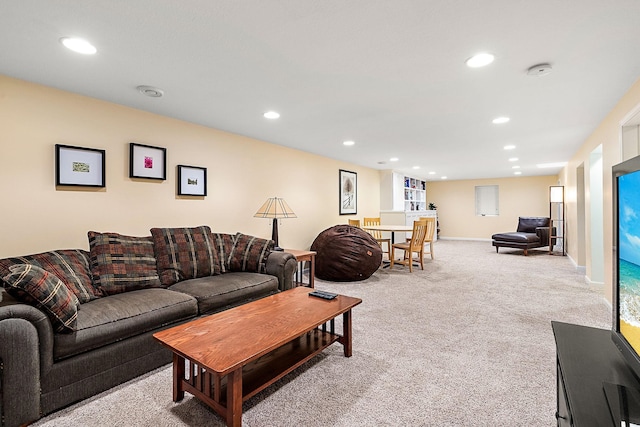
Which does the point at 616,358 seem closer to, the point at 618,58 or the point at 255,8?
the point at 618,58

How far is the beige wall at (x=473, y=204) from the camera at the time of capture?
9.88 m

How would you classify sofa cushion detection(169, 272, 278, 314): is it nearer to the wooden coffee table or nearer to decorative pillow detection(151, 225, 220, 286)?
decorative pillow detection(151, 225, 220, 286)

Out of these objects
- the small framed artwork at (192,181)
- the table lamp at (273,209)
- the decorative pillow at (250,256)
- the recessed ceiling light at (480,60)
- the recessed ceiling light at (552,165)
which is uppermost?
the recessed ceiling light at (552,165)

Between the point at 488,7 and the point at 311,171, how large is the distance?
420 cm

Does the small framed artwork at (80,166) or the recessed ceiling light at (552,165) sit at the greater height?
the recessed ceiling light at (552,165)

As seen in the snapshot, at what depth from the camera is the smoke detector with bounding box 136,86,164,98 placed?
2652mm

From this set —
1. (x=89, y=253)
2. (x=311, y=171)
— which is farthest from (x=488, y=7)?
(x=311, y=171)

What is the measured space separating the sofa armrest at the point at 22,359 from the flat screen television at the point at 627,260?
2602 mm

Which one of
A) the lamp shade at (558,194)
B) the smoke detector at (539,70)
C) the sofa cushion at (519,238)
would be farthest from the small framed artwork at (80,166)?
the lamp shade at (558,194)

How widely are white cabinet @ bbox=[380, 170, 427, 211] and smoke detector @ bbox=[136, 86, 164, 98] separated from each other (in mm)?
6098

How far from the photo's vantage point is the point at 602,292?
160 inches

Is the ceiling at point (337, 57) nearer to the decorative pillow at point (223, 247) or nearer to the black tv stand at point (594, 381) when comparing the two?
the decorative pillow at point (223, 247)

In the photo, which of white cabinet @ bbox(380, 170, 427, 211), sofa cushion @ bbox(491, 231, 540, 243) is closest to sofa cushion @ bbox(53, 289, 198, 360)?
white cabinet @ bbox(380, 170, 427, 211)

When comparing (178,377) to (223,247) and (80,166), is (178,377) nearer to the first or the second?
(223,247)
